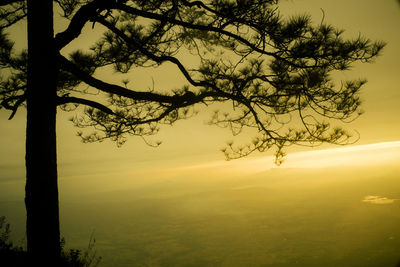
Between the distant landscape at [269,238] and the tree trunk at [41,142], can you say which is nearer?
the tree trunk at [41,142]

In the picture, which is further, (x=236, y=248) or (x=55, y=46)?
(x=236, y=248)

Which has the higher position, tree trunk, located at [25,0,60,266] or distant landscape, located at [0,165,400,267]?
tree trunk, located at [25,0,60,266]

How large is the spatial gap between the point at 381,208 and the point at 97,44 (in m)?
173

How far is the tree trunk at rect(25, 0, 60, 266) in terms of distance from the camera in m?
2.00

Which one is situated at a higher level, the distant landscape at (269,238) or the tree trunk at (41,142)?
the tree trunk at (41,142)

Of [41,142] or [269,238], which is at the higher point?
[41,142]

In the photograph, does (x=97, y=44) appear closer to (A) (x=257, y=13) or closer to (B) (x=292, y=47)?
(A) (x=257, y=13)

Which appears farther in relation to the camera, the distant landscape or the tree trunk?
the distant landscape

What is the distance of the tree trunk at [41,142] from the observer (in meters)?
2.00

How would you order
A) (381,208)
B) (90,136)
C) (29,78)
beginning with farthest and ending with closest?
(381,208) → (90,136) → (29,78)

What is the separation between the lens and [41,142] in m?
2.05

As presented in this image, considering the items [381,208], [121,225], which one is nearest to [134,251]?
[121,225]

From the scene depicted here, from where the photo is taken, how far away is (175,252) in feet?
323

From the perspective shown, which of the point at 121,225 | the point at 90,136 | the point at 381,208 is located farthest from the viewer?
the point at 121,225
